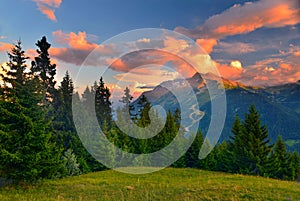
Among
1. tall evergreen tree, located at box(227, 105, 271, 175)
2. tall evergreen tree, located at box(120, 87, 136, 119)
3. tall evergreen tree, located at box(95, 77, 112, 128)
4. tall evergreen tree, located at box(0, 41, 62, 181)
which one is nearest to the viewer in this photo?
tall evergreen tree, located at box(0, 41, 62, 181)

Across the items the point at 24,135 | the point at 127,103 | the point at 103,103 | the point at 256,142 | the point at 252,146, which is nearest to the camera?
the point at 24,135

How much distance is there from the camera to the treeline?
20.4 metres

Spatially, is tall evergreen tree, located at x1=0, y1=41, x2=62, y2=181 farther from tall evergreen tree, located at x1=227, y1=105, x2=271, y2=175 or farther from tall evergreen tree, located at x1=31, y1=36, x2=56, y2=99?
tall evergreen tree, located at x1=227, y1=105, x2=271, y2=175

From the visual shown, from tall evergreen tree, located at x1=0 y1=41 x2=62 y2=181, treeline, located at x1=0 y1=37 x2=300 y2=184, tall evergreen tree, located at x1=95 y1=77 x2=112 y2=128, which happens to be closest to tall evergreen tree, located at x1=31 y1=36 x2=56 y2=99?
treeline, located at x1=0 y1=37 x2=300 y2=184

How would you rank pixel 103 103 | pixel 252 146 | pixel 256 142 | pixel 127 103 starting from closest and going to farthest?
pixel 256 142, pixel 252 146, pixel 103 103, pixel 127 103

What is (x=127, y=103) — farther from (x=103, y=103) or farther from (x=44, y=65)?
(x=44, y=65)

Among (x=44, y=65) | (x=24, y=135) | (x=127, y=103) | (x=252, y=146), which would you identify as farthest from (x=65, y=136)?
(x=252, y=146)

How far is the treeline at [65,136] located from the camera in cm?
2038

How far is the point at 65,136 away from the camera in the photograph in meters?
48.3

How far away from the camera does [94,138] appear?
1852 inches

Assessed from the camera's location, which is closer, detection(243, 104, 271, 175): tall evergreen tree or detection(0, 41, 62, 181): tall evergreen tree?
detection(0, 41, 62, 181): tall evergreen tree

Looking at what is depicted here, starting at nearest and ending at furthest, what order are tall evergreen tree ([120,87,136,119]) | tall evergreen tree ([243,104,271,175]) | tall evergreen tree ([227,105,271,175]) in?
tall evergreen tree ([243,104,271,175]), tall evergreen tree ([227,105,271,175]), tall evergreen tree ([120,87,136,119])

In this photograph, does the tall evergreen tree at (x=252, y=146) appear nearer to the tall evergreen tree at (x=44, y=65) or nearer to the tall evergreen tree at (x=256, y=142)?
the tall evergreen tree at (x=256, y=142)

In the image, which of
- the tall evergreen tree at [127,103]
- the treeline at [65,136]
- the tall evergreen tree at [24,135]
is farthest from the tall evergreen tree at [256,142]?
the tall evergreen tree at [24,135]
